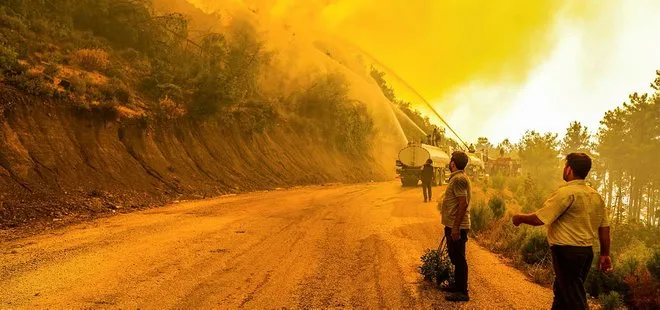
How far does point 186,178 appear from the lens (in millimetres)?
20031

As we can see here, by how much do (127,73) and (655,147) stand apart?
6295 cm

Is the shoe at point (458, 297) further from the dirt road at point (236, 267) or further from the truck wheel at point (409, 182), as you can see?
the truck wheel at point (409, 182)

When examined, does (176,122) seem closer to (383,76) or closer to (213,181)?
(213,181)

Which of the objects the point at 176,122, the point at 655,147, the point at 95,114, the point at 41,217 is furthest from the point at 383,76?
the point at 41,217

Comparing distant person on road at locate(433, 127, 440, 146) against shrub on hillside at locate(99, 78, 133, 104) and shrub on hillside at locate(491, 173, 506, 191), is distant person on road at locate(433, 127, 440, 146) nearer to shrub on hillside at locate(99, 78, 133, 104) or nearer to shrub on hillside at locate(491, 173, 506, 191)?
shrub on hillside at locate(491, 173, 506, 191)

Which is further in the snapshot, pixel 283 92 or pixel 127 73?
pixel 283 92

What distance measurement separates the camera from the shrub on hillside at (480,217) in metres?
13.6

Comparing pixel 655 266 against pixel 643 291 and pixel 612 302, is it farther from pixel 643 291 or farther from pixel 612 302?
pixel 612 302

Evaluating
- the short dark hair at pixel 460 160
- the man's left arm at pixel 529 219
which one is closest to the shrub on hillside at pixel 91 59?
the short dark hair at pixel 460 160

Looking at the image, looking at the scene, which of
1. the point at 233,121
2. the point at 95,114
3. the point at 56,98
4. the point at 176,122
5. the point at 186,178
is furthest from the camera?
the point at 233,121

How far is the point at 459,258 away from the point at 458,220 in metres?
0.61

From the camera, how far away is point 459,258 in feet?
21.9

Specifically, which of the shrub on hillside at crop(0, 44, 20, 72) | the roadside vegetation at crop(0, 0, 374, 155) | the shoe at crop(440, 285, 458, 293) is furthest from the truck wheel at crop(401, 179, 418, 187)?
the shoe at crop(440, 285, 458, 293)

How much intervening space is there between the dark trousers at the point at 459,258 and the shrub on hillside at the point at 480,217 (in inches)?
281
